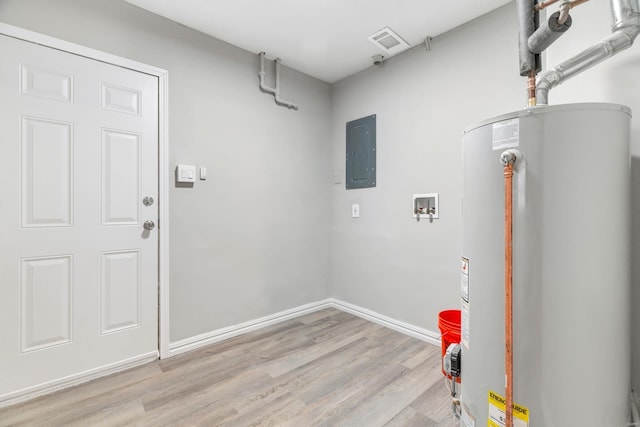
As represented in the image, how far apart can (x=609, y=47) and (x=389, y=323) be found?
7.69ft

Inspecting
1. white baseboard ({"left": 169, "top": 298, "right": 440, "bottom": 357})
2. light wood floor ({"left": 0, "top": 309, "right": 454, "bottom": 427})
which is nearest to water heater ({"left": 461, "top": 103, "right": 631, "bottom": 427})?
light wood floor ({"left": 0, "top": 309, "right": 454, "bottom": 427})

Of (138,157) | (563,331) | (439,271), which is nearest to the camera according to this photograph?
(563,331)

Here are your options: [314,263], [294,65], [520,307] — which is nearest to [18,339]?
[314,263]

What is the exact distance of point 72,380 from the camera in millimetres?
1839

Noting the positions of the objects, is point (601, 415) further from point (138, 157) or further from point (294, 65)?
point (294, 65)

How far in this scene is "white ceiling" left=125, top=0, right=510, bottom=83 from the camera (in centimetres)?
203

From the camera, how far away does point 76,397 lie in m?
1.73

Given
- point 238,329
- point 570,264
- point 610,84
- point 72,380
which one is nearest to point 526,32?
point 610,84

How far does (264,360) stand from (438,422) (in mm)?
1181

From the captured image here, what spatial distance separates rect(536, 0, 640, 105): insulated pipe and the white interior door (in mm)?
2281

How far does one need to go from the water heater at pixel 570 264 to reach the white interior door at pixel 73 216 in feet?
7.13

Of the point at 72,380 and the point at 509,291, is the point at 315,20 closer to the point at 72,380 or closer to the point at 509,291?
the point at 509,291

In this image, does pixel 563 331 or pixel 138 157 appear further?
pixel 138 157

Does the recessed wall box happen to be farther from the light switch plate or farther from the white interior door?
the white interior door
